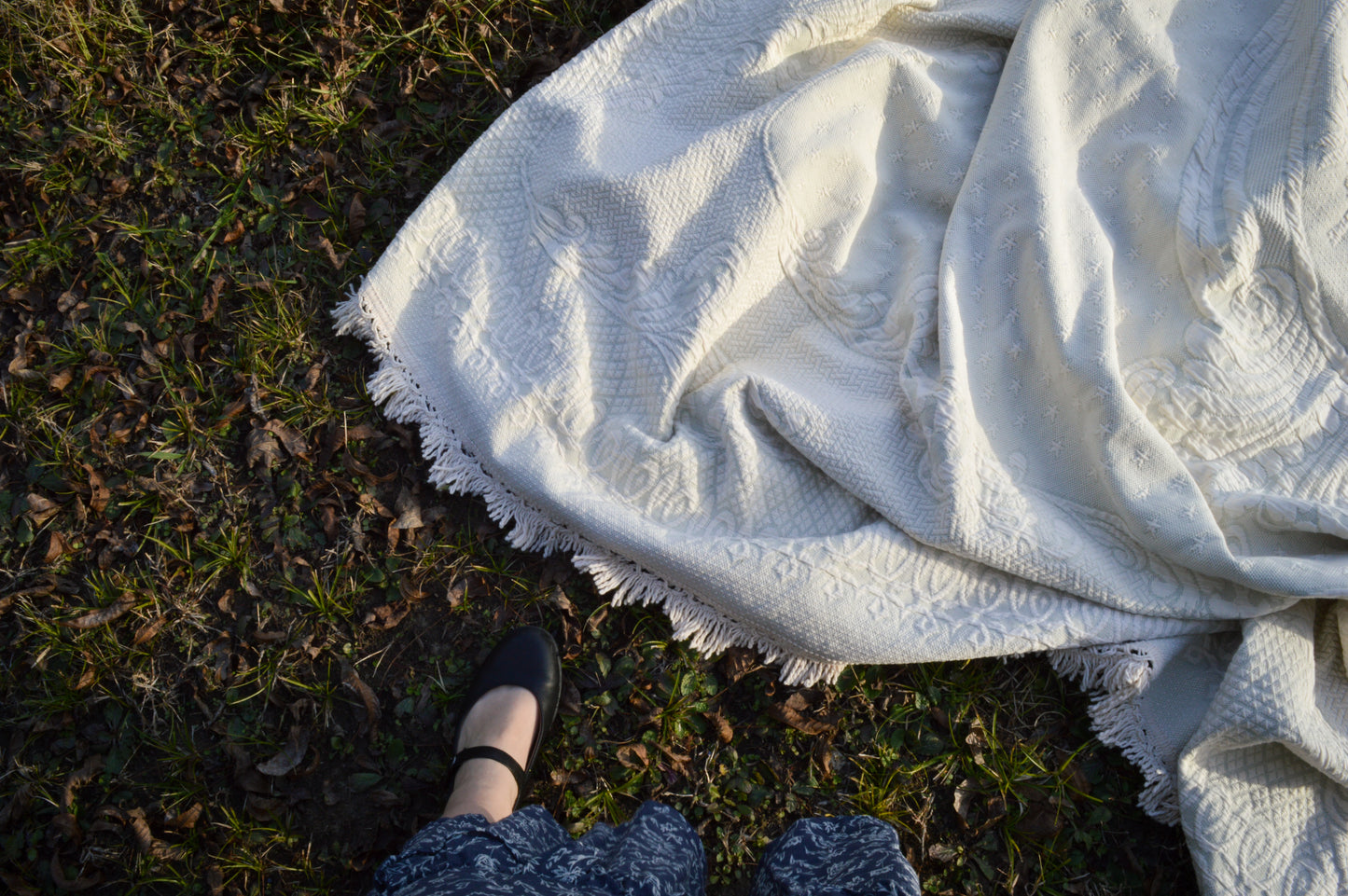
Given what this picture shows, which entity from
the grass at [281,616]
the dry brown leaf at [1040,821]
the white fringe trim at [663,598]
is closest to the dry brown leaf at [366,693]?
the grass at [281,616]

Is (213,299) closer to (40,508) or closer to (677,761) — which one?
(40,508)

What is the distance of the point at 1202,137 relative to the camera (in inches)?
66.2

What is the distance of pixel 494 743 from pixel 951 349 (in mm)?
1314

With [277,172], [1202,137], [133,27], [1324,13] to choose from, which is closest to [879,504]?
[1202,137]

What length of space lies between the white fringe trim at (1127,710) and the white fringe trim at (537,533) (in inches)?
21.5

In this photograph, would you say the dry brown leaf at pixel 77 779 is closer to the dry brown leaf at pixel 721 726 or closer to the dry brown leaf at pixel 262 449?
the dry brown leaf at pixel 262 449

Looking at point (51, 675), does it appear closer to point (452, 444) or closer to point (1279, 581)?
point (452, 444)

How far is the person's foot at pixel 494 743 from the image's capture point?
1.57 metres

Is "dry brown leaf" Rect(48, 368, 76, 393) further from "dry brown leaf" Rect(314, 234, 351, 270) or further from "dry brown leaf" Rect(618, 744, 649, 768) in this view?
"dry brown leaf" Rect(618, 744, 649, 768)

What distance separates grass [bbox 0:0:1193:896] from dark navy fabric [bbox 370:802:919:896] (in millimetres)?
253

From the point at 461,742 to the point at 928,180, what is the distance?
1.71m

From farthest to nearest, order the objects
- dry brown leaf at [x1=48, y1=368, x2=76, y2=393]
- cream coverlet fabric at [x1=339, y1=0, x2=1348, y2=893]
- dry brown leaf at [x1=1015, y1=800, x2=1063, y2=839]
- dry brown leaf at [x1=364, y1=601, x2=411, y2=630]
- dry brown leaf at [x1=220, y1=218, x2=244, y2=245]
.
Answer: dry brown leaf at [x1=220, y1=218, x2=244, y2=245] → dry brown leaf at [x1=48, y1=368, x2=76, y2=393] → dry brown leaf at [x1=364, y1=601, x2=411, y2=630] → dry brown leaf at [x1=1015, y1=800, x2=1063, y2=839] → cream coverlet fabric at [x1=339, y1=0, x2=1348, y2=893]

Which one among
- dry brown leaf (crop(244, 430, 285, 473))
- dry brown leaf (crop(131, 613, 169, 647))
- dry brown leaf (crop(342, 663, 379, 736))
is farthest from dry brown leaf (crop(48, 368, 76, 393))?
dry brown leaf (crop(342, 663, 379, 736))

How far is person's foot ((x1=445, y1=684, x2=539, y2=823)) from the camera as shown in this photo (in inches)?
61.6
